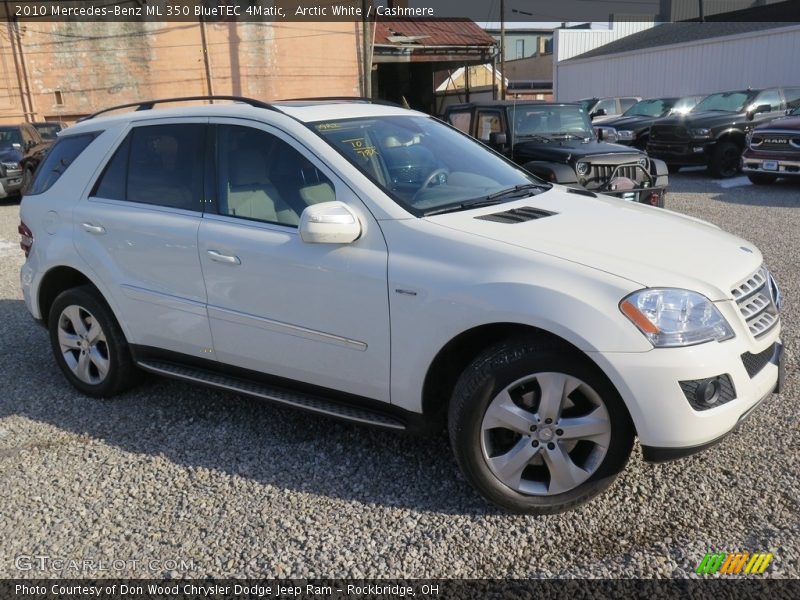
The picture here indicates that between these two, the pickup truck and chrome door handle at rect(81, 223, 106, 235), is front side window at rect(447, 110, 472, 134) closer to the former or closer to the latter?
the pickup truck

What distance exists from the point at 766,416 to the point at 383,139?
2.54 metres

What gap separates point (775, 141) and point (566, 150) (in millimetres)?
4877

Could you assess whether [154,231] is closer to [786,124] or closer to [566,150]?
[566,150]

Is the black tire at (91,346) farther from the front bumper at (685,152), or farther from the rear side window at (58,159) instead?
the front bumper at (685,152)

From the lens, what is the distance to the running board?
10.9ft

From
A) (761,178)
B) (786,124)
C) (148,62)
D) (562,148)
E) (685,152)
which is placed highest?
(148,62)

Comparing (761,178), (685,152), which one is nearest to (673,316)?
(761,178)

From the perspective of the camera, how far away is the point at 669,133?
14.7 m

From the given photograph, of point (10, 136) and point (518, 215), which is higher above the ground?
point (518, 215)

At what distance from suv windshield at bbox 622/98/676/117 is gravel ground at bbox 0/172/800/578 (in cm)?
1600

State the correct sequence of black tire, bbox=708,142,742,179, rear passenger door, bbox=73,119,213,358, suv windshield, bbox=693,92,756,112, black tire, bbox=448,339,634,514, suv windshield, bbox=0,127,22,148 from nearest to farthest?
1. black tire, bbox=448,339,634,514
2. rear passenger door, bbox=73,119,213,358
3. black tire, bbox=708,142,742,179
4. suv windshield, bbox=0,127,22,148
5. suv windshield, bbox=693,92,756,112

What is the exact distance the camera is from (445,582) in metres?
2.71

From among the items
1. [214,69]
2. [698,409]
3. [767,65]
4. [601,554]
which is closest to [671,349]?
[698,409]

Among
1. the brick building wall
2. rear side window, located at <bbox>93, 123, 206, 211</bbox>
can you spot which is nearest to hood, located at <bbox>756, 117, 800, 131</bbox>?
rear side window, located at <bbox>93, 123, 206, 211</bbox>
